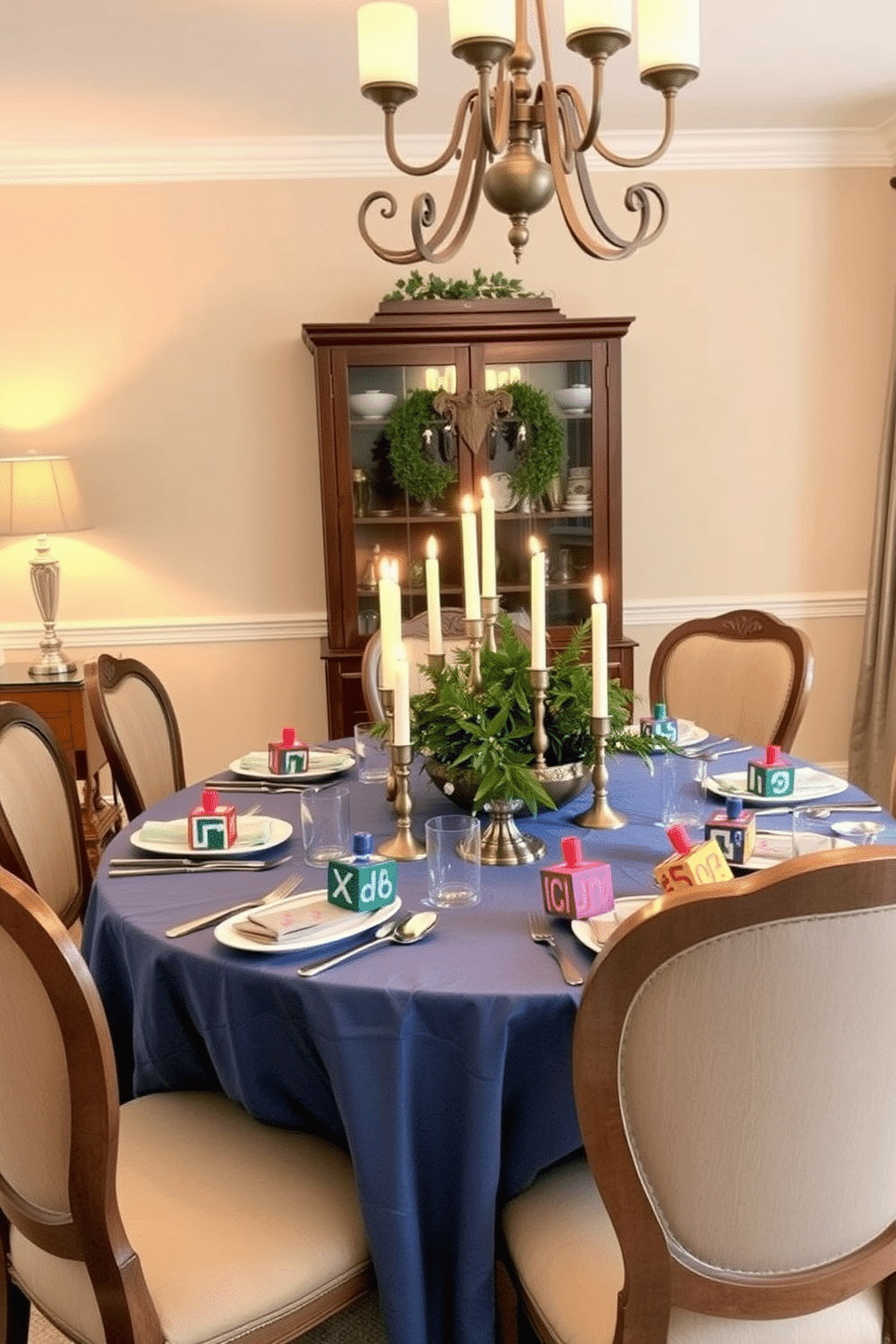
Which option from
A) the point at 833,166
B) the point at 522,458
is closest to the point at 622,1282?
the point at 522,458

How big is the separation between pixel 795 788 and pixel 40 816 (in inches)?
57.3

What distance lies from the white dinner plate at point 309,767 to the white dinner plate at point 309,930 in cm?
73

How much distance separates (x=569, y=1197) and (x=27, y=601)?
133 inches

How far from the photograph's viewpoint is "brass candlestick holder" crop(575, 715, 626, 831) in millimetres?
1796

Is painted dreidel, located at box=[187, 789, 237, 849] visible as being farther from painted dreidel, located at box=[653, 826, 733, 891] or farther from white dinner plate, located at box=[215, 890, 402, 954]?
painted dreidel, located at box=[653, 826, 733, 891]

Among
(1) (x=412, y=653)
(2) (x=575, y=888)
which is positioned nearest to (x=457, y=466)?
(1) (x=412, y=653)

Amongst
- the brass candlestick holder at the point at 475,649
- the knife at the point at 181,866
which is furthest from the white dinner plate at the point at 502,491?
the knife at the point at 181,866

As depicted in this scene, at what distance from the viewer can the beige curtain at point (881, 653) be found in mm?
4098

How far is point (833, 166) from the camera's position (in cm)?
408

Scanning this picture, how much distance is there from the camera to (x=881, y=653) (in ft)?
13.8

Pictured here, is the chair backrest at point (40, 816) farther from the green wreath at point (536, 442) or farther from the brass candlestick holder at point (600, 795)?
the green wreath at point (536, 442)

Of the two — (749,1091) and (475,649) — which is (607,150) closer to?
(475,649)

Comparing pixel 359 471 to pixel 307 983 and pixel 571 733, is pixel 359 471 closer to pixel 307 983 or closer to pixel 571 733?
pixel 571 733

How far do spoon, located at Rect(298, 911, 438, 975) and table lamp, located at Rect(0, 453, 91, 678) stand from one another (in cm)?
244
